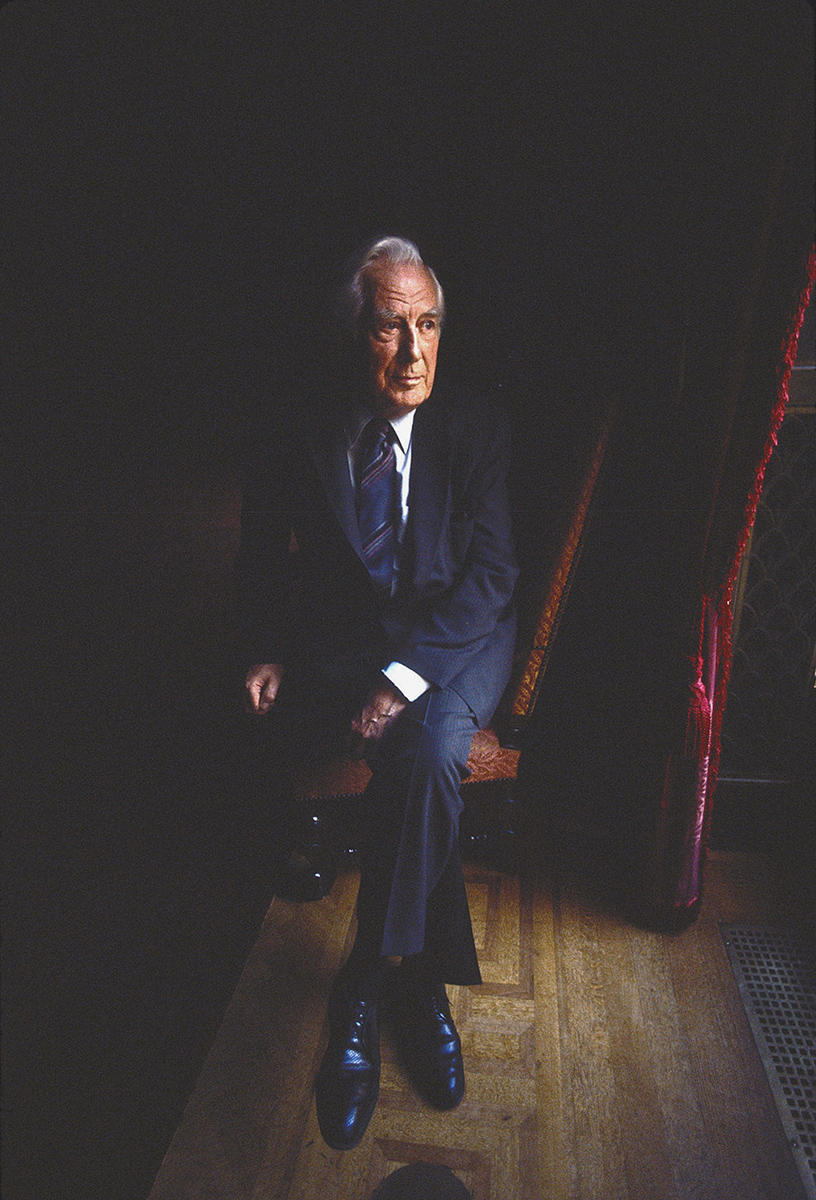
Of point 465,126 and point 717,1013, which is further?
point 465,126

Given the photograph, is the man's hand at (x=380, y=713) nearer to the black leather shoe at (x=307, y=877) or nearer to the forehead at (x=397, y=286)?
the black leather shoe at (x=307, y=877)

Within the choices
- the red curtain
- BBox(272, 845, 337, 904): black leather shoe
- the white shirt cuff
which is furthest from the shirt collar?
BBox(272, 845, 337, 904): black leather shoe

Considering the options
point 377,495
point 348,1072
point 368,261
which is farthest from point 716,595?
point 348,1072

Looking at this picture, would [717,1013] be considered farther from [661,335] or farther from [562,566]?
[661,335]

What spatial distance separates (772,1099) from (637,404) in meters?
1.56

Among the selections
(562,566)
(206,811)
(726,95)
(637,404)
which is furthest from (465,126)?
(206,811)

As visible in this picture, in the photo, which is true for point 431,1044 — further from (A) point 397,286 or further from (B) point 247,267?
(B) point 247,267

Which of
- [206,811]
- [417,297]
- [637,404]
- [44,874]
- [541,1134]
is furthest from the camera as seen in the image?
[206,811]

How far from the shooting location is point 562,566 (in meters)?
1.57

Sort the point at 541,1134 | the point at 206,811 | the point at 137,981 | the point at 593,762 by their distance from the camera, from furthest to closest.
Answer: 1. the point at 206,811
2. the point at 593,762
3. the point at 137,981
4. the point at 541,1134

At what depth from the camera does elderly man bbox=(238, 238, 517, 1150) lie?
133 centimetres

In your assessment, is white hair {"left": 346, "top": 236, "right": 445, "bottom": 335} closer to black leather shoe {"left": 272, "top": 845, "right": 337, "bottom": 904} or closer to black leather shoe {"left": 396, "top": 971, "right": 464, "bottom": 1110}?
black leather shoe {"left": 272, "top": 845, "right": 337, "bottom": 904}

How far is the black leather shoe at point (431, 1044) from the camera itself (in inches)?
51.9

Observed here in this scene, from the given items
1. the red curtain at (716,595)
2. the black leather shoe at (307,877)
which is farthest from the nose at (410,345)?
the black leather shoe at (307,877)
